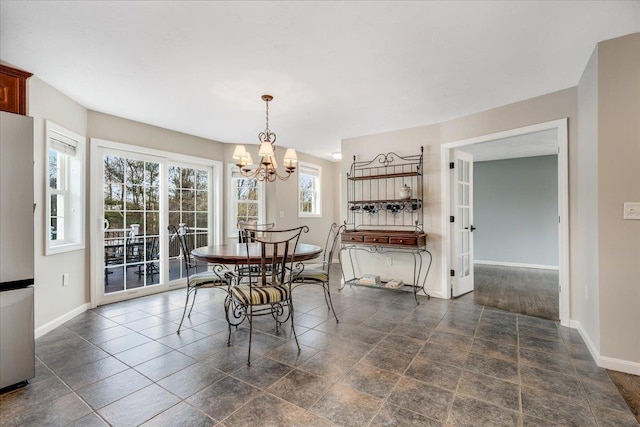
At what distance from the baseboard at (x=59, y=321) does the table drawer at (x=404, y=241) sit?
3.72 meters

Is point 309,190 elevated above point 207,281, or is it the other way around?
point 309,190

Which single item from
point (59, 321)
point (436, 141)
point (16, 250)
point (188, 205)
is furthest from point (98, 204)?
point (436, 141)

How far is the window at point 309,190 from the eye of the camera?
6.07 metres

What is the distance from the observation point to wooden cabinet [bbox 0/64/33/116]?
1944 millimetres

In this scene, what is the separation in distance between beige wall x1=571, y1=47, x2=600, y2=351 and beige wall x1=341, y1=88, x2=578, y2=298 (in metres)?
0.20

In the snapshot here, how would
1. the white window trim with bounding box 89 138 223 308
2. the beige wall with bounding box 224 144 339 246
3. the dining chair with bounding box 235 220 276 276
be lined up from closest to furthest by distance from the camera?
the dining chair with bounding box 235 220 276 276 < the white window trim with bounding box 89 138 223 308 < the beige wall with bounding box 224 144 339 246

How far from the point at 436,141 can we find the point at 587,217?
195 centimetres

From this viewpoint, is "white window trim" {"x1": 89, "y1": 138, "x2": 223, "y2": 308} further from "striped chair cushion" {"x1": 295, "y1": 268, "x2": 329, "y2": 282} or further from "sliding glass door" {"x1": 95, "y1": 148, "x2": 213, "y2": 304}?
"striped chair cushion" {"x1": 295, "y1": 268, "x2": 329, "y2": 282}

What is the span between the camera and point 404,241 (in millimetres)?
3850

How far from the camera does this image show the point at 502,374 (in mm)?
2078

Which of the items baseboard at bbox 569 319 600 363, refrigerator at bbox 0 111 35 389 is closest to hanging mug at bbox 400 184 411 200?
baseboard at bbox 569 319 600 363

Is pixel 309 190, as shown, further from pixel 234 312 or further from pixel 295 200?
pixel 234 312

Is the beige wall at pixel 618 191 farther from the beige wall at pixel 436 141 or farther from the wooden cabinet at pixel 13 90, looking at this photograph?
the wooden cabinet at pixel 13 90

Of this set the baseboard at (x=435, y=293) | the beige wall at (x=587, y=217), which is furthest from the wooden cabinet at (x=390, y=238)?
the beige wall at (x=587, y=217)
